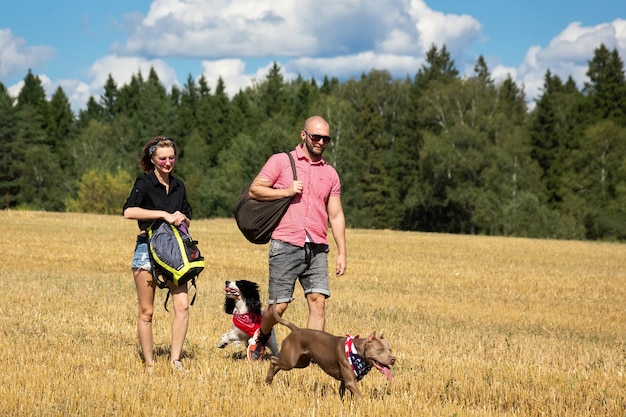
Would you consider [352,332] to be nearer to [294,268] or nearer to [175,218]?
[294,268]

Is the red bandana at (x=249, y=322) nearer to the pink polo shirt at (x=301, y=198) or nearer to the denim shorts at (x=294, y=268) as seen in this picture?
the denim shorts at (x=294, y=268)

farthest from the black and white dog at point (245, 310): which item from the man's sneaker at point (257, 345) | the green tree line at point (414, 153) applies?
the green tree line at point (414, 153)

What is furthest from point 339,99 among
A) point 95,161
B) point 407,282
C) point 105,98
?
point 407,282

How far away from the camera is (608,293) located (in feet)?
62.7

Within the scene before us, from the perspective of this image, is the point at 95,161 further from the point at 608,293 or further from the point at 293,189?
the point at 293,189

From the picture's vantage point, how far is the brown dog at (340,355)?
20.1 ft

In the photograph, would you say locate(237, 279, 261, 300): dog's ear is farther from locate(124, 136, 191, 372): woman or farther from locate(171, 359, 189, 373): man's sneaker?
locate(171, 359, 189, 373): man's sneaker

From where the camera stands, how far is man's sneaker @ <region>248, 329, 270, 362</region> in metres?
8.27

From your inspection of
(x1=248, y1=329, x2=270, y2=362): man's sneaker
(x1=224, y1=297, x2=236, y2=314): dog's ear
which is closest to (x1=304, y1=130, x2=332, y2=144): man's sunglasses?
(x1=248, y1=329, x2=270, y2=362): man's sneaker

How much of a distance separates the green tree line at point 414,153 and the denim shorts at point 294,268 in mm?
48528

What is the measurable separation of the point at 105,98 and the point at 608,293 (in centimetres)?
9462

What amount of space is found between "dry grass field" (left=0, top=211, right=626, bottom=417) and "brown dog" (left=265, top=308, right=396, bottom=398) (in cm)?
25

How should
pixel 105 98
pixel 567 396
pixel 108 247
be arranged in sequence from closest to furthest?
pixel 567 396, pixel 108 247, pixel 105 98

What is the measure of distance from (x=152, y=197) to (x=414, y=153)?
60433mm
